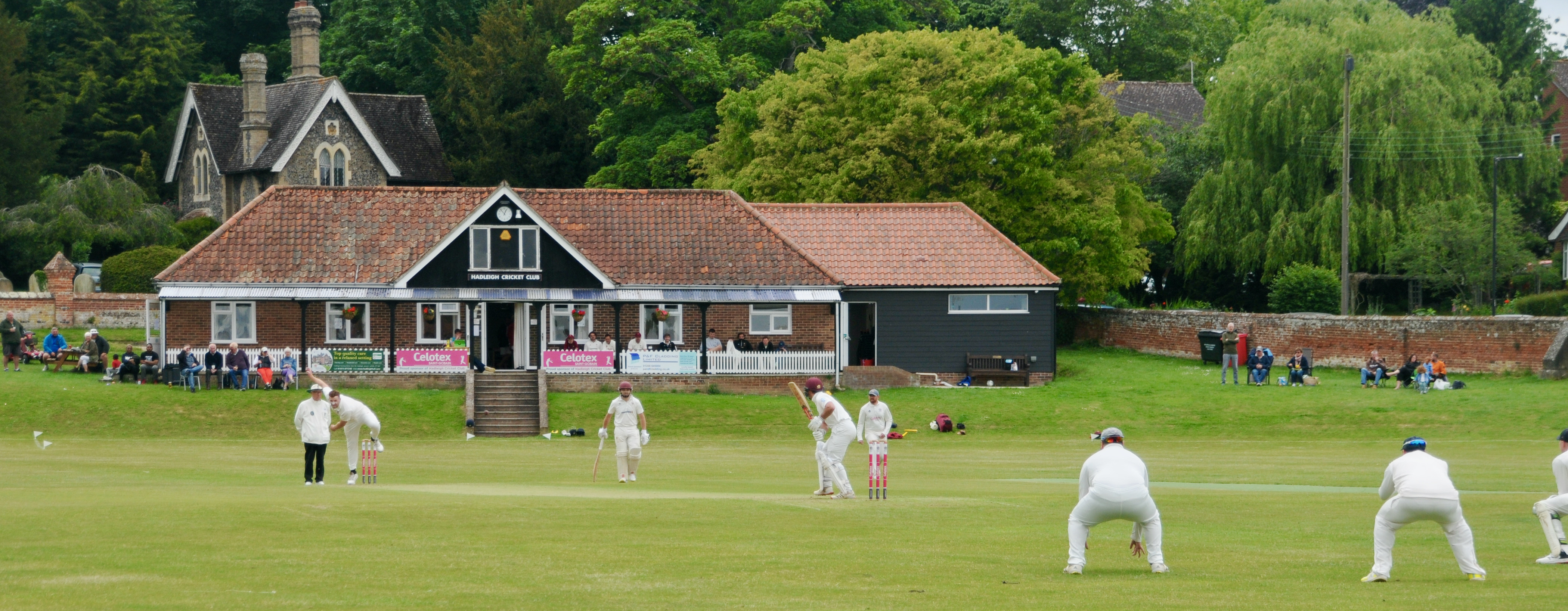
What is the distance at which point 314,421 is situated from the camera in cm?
2047

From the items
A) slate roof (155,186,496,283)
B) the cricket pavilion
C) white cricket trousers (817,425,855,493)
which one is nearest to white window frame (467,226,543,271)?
the cricket pavilion

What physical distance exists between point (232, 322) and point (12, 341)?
17.6ft

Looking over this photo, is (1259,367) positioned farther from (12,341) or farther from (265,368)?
(12,341)

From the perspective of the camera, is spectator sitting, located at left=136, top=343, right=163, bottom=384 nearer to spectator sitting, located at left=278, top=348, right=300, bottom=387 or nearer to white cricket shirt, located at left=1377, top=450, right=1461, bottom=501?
spectator sitting, located at left=278, top=348, right=300, bottom=387

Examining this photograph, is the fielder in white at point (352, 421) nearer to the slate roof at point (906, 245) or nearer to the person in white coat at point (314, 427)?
the person in white coat at point (314, 427)

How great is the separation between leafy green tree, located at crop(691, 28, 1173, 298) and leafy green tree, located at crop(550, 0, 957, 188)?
6.25m

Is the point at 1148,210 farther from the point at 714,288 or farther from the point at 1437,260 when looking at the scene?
the point at 714,288

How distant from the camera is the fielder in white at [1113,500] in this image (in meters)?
12.6

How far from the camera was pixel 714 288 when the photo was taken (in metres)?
41.9

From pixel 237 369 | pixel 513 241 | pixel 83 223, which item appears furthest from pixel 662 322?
pixel 83 223

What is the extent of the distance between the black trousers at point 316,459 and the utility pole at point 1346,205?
3279 cm

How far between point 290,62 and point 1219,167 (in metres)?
41.0

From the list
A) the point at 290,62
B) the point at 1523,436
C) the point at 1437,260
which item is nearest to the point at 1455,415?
the point at 1523,436

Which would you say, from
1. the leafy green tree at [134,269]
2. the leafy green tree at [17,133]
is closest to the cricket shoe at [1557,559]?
the leafy green tree at [134,269]
